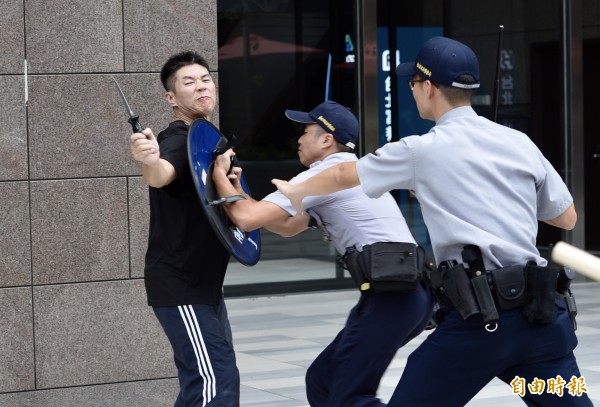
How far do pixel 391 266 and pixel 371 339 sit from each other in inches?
12.9

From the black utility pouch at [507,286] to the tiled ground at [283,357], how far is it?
3310 mm

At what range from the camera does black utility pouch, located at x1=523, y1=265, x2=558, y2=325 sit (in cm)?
374

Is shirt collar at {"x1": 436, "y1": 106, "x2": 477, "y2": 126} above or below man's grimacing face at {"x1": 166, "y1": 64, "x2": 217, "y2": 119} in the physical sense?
below

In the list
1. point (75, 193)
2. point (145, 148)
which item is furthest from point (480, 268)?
point (75, 193)

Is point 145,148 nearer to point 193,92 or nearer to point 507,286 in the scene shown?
point 193,92

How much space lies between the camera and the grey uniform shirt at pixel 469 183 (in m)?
3.76

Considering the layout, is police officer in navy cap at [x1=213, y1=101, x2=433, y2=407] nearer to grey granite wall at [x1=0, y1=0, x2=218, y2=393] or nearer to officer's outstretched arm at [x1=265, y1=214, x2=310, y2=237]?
officer's outstretched arm at [x1=265, y1=214, x2=310, y2=237]

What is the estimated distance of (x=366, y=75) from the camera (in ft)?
41.3

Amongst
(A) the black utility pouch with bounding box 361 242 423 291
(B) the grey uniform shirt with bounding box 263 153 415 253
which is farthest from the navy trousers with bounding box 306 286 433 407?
(B) the grey uniform shirt with bounding box 263 153 415 253

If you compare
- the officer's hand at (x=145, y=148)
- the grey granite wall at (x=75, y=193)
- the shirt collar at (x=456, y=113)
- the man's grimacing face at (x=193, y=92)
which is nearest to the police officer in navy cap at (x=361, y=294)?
the man's grimacing face at (x=193, y=92)

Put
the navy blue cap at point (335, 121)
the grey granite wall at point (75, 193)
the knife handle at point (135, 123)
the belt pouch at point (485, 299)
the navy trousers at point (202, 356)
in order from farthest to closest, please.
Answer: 1. the grey granite wall at point (75, 193)
2. the navy blue cap at point (335, 121)
3. the navy trousers at point (202, 356)
4. the knife handle at point (135, 123)
5. the belt pouch at point (485, 299)

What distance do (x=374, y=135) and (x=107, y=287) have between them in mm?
6208

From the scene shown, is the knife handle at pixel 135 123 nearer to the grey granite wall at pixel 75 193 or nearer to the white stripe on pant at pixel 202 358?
the white stripe on pant at pixel 202 358

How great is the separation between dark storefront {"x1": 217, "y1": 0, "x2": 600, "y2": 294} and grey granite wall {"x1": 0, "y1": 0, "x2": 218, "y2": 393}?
17.4 feet
